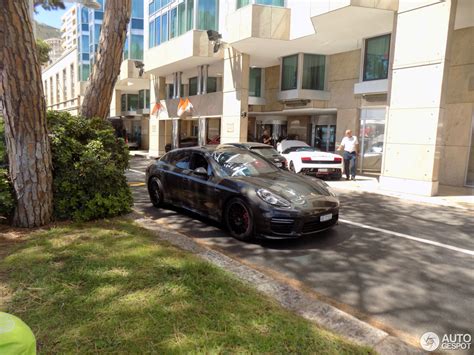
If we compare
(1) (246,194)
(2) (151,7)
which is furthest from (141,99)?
(1) (246,194)

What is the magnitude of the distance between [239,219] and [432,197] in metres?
6.92

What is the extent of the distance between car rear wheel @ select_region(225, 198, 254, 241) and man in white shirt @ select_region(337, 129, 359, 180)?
805cm

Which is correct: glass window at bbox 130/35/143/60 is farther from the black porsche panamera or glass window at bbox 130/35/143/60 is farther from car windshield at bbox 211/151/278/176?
car windshield at bbox 211/151/278/176

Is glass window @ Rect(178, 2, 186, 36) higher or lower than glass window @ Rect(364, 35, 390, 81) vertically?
higher

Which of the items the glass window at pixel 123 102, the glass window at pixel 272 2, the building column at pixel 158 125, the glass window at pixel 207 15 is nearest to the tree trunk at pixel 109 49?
the glass window at pixel 272 2

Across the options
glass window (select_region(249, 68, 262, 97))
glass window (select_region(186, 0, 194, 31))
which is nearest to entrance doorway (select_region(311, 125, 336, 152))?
glass window (select_region(249, 68, 262, 97))

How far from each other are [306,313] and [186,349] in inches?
48.1

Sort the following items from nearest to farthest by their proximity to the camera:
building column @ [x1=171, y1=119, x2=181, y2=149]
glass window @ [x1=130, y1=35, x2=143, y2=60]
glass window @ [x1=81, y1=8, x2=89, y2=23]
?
building column @ [x1=171, y1=119, x2=181, y2=149] < glass window @ [x1=130, y1=35, x2=143, y2=60] < glass window @ [x1=81, y1=8, x2=89, y2=23]

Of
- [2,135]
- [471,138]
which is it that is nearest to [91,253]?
[2,135]

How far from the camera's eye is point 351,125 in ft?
54.2

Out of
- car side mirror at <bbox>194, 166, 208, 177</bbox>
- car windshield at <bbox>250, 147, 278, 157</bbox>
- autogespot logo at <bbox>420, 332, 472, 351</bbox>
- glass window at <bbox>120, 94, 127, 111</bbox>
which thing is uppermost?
glass window at <bbox>120, 94, 127, 111</bbox>

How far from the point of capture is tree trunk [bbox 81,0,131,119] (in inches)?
243

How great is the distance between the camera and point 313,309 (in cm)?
334

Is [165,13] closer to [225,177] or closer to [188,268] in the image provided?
[225,177]
